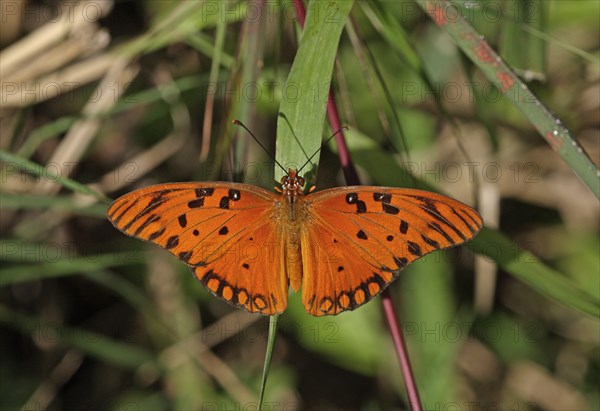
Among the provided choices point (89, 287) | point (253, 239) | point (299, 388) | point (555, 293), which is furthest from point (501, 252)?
point (89, 287)

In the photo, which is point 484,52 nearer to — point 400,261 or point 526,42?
point 400,261

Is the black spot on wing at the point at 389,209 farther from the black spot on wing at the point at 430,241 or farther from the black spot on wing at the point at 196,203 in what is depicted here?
the black spot on wing at the point at 196,203

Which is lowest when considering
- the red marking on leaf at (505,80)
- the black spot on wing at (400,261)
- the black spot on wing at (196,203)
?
the black spot on wing at (400,261)

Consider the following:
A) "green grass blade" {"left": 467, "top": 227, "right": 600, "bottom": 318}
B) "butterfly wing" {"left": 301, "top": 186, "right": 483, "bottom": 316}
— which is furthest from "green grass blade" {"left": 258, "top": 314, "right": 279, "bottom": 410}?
"green grass blade" {"left": 467, "top": 227, "right": 600, "bottom": 318}

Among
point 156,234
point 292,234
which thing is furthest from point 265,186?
point 156,234

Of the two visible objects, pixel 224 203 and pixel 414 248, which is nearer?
pixel 414 248

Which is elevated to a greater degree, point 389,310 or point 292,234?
point 292,234

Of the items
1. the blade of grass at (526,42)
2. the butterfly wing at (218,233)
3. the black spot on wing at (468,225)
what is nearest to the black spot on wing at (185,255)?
the butterfly wing at (218,233)

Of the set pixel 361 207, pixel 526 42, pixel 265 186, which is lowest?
pixel 361 207
